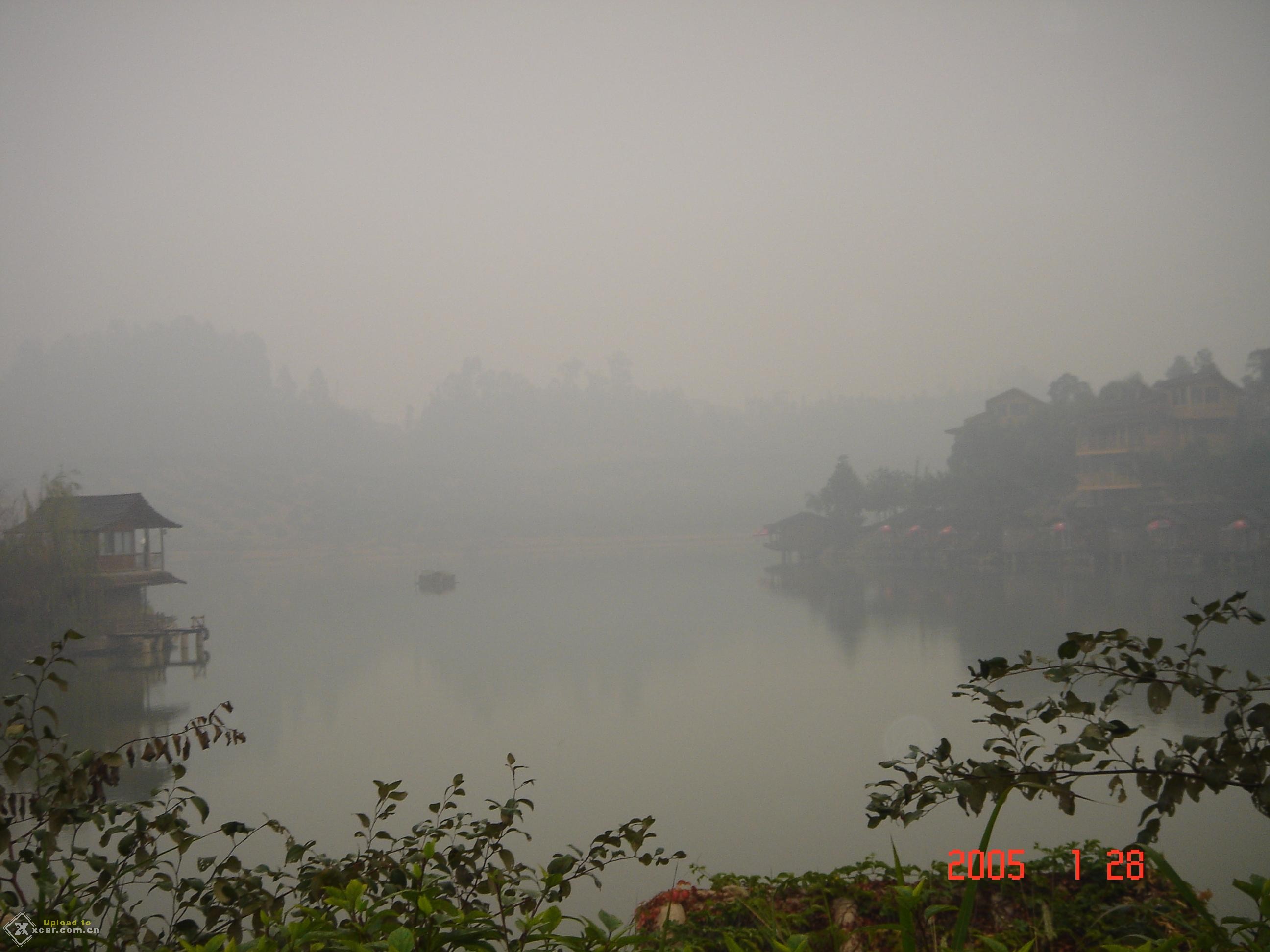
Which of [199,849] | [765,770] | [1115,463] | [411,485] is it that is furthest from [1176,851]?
[411,485]

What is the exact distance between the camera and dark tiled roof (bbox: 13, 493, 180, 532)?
7527 mm

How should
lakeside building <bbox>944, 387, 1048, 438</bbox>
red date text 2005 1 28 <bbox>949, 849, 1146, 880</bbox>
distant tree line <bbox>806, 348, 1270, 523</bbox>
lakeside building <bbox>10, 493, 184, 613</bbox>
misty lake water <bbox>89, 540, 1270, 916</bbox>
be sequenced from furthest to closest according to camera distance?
lakeside building <bbox>944, 387, 1048, 438</bbox> → distant tree line <bbox>806, 348, 1270, 523</bbox> → lakeside building <bbox>10, 493, 184, 613</bbox> → misty lake water <bbox>89, 540, 1270, 916</bbox> → red date text 2005 1 28 <bbox>949, 849, 1146, 880</bbox>

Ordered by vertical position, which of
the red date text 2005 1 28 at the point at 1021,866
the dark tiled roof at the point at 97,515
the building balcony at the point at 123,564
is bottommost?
the red date text 2005 1 28 at the point at 1021,866

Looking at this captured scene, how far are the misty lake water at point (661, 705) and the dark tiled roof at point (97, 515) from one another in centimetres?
151

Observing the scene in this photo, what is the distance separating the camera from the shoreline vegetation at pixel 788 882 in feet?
3.14

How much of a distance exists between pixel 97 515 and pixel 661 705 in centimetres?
589

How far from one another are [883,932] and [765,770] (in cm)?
328

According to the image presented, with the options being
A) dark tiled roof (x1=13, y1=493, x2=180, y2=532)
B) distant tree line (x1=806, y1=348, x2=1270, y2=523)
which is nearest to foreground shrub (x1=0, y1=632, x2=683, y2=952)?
dark tiled roof (x1=13, y1=493, x2=180, y2=532)

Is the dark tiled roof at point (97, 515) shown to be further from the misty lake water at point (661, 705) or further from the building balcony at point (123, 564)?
the misty lake water at point (661, 705)

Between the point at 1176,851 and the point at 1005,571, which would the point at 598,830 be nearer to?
the point at 1176,851

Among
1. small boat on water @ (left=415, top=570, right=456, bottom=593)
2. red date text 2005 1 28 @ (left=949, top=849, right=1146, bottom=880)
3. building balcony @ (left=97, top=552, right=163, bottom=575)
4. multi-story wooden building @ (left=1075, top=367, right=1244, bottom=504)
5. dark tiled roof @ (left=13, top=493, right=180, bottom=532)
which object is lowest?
small boat on water @ (left=415, top=570, right=456, bottom=593)

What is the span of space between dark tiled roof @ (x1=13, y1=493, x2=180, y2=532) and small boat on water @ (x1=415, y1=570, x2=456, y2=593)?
8935 millimetres

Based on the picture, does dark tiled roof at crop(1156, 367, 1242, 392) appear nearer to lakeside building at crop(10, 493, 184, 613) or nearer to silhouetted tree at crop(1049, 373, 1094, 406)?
silhouetted tree at crop(1049, 373, 1094, 406)

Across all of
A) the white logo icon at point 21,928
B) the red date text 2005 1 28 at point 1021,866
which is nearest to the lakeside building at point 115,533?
the white logo icon at point 21,928
